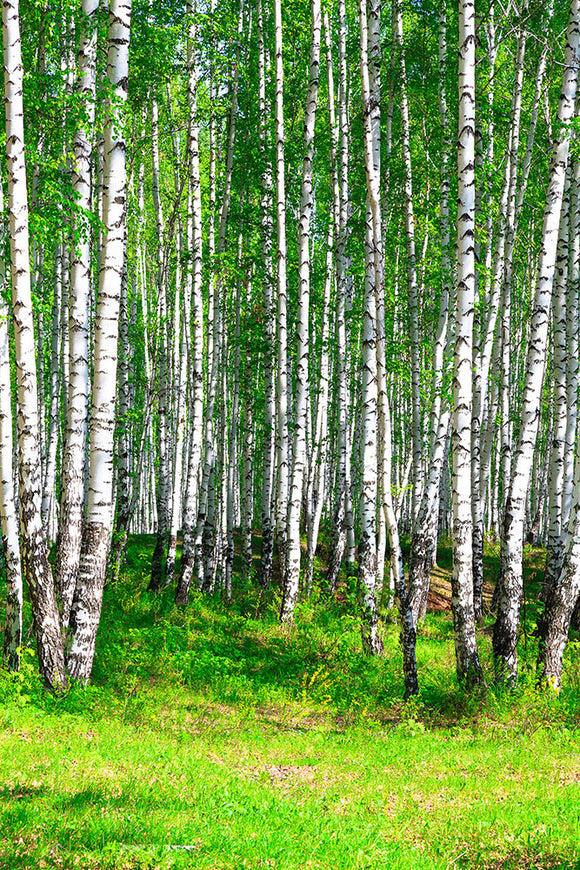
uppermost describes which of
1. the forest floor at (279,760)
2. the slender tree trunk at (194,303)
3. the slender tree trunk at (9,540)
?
the slender tree trunk at (194,303)

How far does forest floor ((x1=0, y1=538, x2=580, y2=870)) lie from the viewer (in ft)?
14.3

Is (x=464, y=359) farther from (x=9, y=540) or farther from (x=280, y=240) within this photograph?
(x=9, y=540)

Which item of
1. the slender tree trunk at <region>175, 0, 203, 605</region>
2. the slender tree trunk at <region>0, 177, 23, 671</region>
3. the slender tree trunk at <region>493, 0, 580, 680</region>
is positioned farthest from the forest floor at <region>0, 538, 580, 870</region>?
the slender tree trunk at <region>175, 0, 203, 605</region>

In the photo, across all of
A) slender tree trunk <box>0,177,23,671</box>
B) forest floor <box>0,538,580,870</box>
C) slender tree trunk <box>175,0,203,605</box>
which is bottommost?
forest floor <box>0,538,580,870</box>

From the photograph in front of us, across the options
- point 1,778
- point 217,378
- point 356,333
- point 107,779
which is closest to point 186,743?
point 107,779

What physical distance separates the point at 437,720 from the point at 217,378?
875 cm

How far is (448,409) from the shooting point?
11820 mm

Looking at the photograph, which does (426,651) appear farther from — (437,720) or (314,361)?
(314,361)

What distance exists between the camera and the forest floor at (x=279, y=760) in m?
4.35

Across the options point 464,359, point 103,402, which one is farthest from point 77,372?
point 464,359

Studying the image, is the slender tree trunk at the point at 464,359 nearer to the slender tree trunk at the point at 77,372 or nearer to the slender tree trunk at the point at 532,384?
the slender tree trunk at the point at 532,384

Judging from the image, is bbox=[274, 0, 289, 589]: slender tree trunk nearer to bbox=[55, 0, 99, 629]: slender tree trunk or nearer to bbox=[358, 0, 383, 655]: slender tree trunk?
bbox=[358, 0, 383, 655]: slender tree trunk

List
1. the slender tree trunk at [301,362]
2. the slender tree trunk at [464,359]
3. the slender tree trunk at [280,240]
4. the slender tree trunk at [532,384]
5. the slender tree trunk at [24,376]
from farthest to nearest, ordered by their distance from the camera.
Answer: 1. the slender tree trunk at [280,240]
2. the slender tree trunk at [301,362]
3. the slender tree trunk at [532,384]
4. the slender tree trunk at [464,359]
5. the slender tree trunk at [24,376]

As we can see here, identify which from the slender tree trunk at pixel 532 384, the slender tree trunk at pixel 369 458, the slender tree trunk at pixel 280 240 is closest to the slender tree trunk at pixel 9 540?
the slender tree trunk at pixel 369 458
